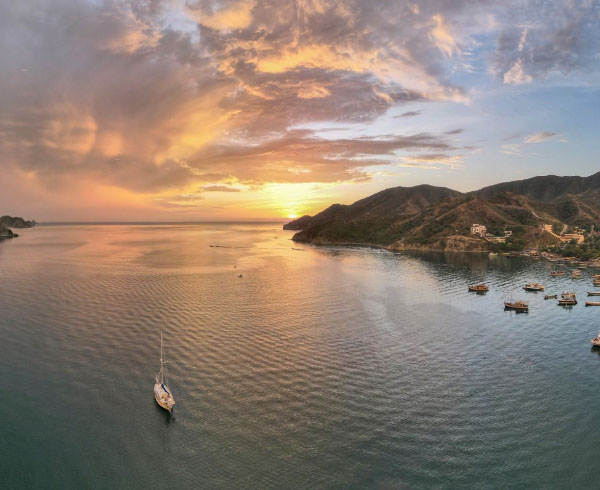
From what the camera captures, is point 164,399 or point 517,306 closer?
point 164,399

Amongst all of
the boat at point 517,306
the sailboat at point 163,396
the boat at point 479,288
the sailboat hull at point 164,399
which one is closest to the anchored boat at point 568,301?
the boat at point 517,306

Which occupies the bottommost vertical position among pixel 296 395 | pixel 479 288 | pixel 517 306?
pixel 296 395

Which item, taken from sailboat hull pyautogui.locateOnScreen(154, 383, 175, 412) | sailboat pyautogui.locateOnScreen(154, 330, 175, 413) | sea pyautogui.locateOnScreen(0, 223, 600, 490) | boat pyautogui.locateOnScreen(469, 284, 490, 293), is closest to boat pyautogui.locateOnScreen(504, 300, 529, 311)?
sea pyautogui.locateOnScreen(0, 223, 600, 490)

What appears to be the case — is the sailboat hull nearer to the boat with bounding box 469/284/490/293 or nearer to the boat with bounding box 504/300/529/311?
the boat with bounding box 504/300/529/311

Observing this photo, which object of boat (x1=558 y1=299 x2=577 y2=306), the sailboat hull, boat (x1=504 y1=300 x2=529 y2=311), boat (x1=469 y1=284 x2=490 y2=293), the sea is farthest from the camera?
boat (x1=469 y1=284 x2=490 y2=293)

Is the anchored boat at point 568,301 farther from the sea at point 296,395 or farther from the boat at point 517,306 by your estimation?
the boat at point 517,306

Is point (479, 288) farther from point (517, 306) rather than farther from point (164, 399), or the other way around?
point (164, 399)

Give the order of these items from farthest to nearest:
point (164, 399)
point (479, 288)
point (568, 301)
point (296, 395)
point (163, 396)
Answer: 1. point (479, 288)
2. point (568, 301)
3. point (296, 395)
4. point (163, 396)
5. point (164, 399)

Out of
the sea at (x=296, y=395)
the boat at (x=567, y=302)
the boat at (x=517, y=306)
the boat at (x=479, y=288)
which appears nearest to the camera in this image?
the sea at (x=296, y=395)

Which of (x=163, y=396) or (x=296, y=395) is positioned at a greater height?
(x=163, y=396)

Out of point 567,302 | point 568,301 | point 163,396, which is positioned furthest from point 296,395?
point 568,301
